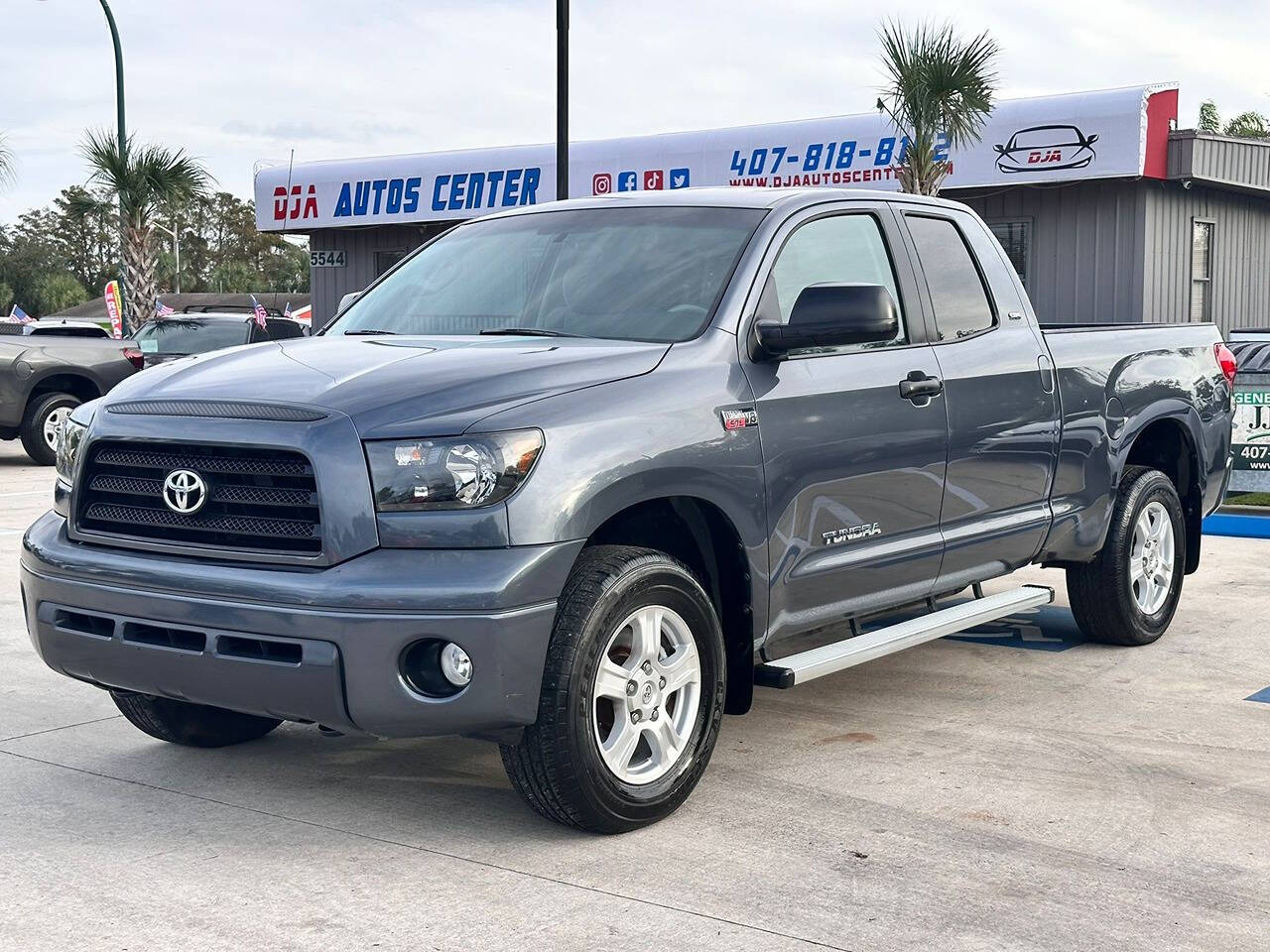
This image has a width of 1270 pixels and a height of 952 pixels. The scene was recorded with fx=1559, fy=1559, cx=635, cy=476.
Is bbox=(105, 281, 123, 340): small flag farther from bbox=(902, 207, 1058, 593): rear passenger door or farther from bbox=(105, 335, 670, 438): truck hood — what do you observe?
bbox=(105, 335, 670, 438): truck hood

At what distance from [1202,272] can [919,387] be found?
62.5 feet

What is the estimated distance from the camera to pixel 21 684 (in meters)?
6.50

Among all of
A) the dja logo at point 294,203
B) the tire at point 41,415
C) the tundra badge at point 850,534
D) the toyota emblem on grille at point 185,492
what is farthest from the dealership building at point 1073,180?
the toyota emblem on grille at point 185,492

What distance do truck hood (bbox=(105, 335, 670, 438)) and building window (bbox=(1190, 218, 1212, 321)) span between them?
19.6 metres

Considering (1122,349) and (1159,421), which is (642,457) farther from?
(1159,421)

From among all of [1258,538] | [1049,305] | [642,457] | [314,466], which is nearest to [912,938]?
[642,457]

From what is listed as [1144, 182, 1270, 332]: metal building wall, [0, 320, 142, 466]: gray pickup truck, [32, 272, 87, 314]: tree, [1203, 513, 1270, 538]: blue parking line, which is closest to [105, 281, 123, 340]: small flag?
[0, 320, 142, 466]: gray pickup truck

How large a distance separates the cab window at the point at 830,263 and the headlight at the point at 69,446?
2.20 metres

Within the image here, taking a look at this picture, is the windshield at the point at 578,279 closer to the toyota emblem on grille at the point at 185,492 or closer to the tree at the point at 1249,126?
the toyota emblem on grille at the point at 185,492

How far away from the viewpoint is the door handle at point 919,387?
18.1ft

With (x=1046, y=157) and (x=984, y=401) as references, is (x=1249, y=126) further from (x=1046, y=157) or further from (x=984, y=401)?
(x=984, y=401)

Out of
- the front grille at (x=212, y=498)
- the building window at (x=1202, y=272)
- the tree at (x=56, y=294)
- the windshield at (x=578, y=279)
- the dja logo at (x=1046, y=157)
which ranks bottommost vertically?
the front grille at (x=212, y=498)

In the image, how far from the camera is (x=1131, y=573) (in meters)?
7.19

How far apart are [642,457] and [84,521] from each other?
1.72m
